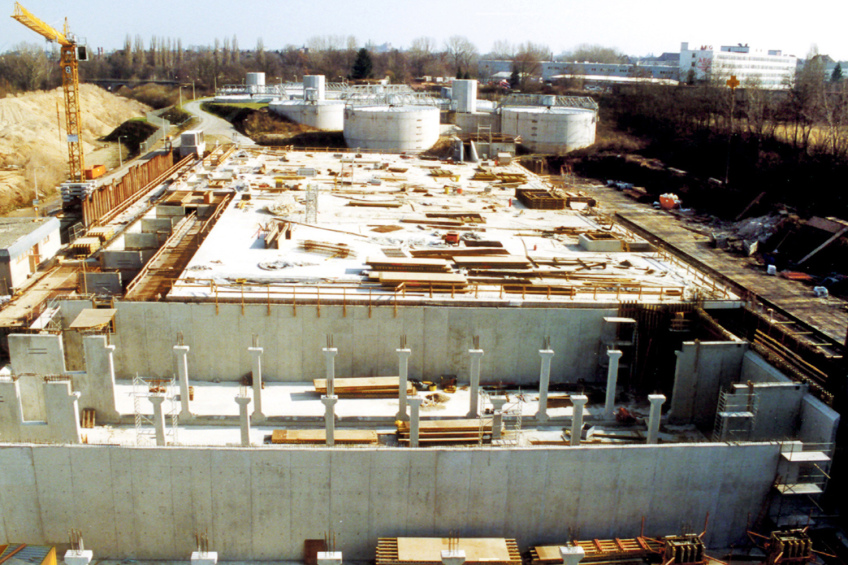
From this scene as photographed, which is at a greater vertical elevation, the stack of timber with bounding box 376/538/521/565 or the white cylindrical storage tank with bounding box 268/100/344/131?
the white cylindrical storage tank with bounding box 268/100/344/131

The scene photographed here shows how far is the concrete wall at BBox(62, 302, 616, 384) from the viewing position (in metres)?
19.9

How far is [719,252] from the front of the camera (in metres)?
38.2

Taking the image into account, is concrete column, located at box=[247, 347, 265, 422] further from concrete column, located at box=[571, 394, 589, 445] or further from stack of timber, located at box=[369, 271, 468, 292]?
concrete column, located at box=[571, 394, 589, 445]

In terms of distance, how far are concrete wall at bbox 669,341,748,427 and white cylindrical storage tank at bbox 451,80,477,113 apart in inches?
2126

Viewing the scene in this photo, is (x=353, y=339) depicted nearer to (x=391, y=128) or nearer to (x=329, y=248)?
(x=329, y=248)

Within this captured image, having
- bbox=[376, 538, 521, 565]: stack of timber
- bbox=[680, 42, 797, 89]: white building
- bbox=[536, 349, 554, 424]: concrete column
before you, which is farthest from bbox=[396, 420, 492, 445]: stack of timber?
bbox=[680, 42, 797, 89]: white building

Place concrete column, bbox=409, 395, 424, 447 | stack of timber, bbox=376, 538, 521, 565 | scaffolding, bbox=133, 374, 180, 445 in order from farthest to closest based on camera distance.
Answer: scaffolding, bbox=133, 374, 180, 445 < concrete column, bbox=409, 395, 424, 447 < stack of timber, bbox=376, 538, 521, 565

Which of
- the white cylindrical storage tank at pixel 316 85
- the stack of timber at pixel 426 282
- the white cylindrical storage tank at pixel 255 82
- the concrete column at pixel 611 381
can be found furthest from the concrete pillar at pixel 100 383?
the white cylindrical storage tank at pixel 255 82

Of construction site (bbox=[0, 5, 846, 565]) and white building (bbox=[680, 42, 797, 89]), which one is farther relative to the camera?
white building (bbox=[680, 42, 797, 89])

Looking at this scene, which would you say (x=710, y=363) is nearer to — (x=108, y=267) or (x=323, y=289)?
(x=323, y=289)

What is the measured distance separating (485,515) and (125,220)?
25.7 m

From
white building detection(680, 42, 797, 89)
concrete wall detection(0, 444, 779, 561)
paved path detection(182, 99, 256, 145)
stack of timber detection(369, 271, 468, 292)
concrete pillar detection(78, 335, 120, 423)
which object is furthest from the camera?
white building detection(680, 42, 797, 89)

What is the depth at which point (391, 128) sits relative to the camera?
58.7 meters

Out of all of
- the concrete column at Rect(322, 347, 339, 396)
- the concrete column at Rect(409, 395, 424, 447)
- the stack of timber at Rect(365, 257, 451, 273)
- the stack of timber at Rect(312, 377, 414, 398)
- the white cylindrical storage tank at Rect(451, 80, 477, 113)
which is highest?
the white cylindrical storage tank at Rect(451, 80, 477, 113)
